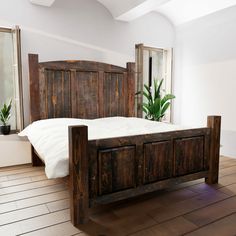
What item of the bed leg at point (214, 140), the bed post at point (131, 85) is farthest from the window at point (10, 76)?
the bed leg at point (214, 140)

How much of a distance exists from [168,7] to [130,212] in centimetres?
348

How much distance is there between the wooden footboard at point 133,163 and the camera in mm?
1679

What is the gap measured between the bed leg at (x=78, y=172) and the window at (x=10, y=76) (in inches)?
67.4

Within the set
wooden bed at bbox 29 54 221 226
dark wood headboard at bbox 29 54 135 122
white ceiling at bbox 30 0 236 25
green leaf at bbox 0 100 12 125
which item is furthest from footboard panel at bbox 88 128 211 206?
white ceiling at bbox 30 0 236 25

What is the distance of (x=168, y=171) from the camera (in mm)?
2141

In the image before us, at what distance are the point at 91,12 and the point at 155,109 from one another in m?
1.87

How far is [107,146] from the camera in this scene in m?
1.80

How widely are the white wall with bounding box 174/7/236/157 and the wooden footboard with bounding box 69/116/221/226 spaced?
4.72 ft

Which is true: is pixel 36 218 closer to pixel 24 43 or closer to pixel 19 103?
pixel 19 103

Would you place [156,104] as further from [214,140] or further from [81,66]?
[214,140]

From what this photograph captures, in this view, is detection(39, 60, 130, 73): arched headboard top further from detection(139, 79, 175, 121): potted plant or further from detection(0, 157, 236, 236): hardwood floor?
detection(0, 157, 236, 236): hardwood floor

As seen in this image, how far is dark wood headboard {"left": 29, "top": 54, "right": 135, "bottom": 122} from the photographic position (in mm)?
3061

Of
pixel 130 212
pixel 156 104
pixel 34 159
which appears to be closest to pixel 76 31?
pixel 156 104

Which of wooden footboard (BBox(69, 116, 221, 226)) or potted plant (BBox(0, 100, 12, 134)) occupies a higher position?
potted plant (BBox(0, 100, 12, 134))
